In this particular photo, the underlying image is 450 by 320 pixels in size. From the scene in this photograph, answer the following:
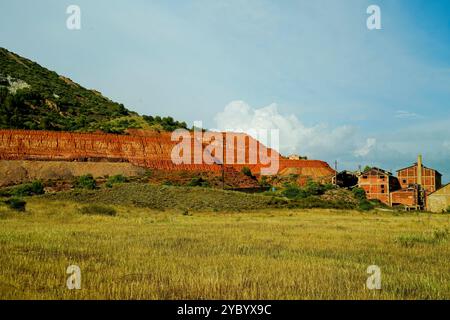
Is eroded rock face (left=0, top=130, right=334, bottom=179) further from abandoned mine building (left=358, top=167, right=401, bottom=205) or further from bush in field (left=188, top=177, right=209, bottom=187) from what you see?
abandoned mine building (left=358, top=167, right=401, bottom=205)

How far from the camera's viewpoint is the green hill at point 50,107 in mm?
93062

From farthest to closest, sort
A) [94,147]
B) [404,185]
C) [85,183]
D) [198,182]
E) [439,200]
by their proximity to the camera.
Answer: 1. [404,185]
2. [94,147]
3. [198,182]
4. [439,200]
5. [85,183]

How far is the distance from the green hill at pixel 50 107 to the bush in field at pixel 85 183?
1007 inches

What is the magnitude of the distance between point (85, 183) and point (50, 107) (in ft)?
147

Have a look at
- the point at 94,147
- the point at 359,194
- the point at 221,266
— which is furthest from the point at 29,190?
the point at 221,266

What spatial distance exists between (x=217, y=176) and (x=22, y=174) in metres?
35.2

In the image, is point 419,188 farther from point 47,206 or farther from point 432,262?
point 432,262

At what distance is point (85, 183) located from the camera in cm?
6781

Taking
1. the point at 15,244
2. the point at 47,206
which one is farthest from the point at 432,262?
the point at 47,206

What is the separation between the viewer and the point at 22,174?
2894 inches

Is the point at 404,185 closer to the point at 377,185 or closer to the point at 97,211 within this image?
the point at 377,185

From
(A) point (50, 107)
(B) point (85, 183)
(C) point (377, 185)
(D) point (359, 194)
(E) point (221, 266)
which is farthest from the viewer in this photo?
(A) point (50, 107)

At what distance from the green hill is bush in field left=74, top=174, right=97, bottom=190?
25581mm

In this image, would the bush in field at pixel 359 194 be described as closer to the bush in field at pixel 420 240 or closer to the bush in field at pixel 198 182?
the bush in field at pixel 198 182
